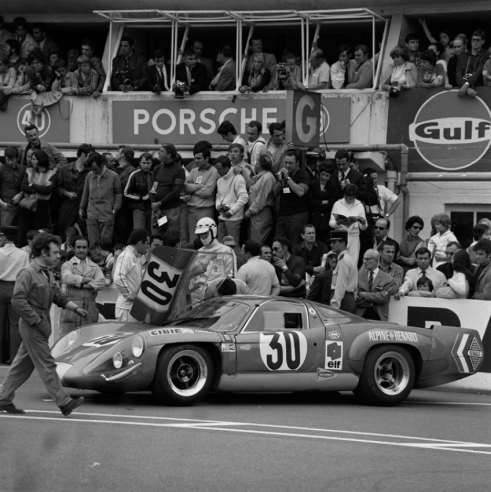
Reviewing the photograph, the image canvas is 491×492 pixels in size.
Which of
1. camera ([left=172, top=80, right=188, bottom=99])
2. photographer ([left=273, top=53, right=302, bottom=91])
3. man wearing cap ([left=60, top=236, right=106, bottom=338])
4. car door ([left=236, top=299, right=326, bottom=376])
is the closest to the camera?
car door ([left=236, top=299, right=326, bottom=376])

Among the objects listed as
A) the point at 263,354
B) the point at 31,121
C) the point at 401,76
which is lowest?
the point at 263,354

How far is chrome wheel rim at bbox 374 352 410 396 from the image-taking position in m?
11.6

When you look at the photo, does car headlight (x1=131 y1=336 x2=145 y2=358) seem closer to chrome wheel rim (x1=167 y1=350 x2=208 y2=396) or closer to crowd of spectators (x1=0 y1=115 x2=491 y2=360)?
chrome wheel rim (x1=167 y1=350 x2=208 y2=396)

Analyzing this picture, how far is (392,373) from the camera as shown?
38.8 ft

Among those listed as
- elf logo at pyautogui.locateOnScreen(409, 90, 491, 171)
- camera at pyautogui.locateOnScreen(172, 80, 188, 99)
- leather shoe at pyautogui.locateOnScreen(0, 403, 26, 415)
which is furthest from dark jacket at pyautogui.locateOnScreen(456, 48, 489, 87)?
leather shoe at pyautogui.locateOnScreen(0, 403, 26, 415)

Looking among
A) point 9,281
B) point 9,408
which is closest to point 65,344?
point 9,408

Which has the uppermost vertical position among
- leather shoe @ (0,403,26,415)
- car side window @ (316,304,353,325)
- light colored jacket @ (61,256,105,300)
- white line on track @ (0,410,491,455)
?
light colored jacket @ (61,256,105,300)

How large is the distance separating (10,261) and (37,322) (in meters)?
5.40

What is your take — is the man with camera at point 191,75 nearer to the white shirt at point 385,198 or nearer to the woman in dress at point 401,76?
the woman in dress at point 401,76

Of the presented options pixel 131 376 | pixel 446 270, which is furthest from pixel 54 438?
pixel 446 270

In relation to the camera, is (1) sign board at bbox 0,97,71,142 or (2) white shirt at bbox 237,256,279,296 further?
(1) sign board at bbox 0,97,71,142

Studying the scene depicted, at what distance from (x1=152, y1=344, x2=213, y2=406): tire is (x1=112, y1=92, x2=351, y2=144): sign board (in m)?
8.92

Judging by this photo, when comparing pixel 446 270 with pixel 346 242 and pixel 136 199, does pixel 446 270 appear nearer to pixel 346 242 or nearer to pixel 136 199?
pixel 346 242

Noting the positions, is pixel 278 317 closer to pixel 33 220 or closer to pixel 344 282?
pixel 344 282
